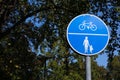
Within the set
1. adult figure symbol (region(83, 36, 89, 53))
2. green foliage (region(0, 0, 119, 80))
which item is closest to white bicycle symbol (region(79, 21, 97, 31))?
adult figure symbol (region(83, 36, 89, 53))

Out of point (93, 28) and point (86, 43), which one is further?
point (93, 28)

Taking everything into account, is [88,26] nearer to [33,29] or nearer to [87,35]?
[87,35]

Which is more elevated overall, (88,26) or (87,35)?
(88,26)

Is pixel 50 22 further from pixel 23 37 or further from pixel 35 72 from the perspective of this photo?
pixel 35 72

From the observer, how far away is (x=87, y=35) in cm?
800

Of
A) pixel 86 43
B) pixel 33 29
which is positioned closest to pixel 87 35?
pixel 86 43

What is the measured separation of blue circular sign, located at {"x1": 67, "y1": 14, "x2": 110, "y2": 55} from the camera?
26.0 feet

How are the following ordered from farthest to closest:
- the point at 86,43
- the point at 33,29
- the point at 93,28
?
the point at 33,29
the point at 93,28
the point at 86,43

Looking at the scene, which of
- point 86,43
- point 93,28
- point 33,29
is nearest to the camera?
point 86,43

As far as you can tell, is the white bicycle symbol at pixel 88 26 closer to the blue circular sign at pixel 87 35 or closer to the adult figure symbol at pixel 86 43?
the blue circular sign at pixel 87 35

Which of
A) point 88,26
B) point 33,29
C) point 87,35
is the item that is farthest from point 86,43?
point 33,29

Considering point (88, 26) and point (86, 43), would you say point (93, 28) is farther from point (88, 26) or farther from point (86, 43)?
point (86, 43)

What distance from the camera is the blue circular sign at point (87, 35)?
7.93 meters

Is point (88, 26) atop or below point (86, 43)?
atop
